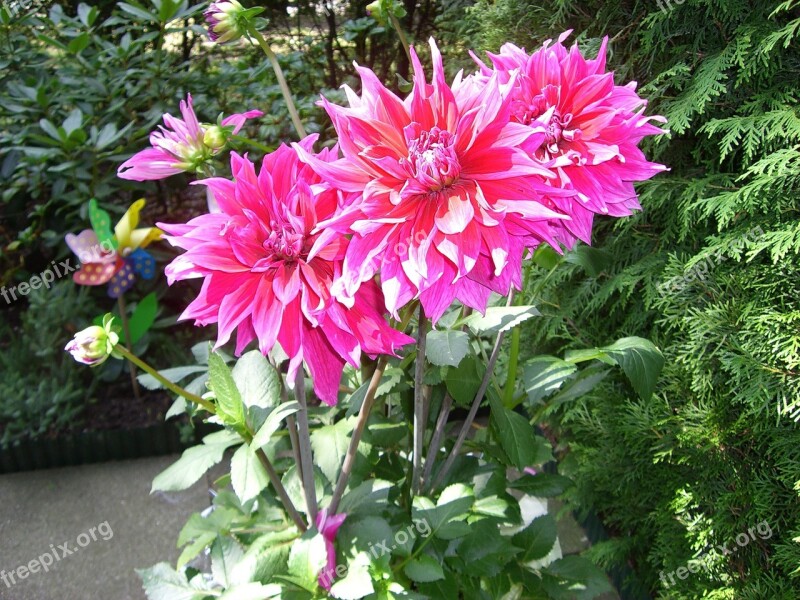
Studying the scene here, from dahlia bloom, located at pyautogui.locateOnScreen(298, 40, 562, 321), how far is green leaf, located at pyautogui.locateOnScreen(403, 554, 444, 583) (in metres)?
0.51

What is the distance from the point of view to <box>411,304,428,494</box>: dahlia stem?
0.77m

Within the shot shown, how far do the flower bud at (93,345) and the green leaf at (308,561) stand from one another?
0.36m

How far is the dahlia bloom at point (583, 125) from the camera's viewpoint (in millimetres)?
683

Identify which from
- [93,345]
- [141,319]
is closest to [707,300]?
[93,345]

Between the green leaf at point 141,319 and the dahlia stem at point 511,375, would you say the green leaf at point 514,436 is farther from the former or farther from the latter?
the green leaf at point 141,319

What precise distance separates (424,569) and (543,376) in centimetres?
33

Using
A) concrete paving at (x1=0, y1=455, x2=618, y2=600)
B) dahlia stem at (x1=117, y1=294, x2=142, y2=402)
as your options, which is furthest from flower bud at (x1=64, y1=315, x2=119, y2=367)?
dahlia stem at (x1=117, y1=294, x2=142, y2=402)

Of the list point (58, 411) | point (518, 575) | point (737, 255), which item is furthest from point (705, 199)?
point (58, 411)

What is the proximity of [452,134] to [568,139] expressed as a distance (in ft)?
0.60

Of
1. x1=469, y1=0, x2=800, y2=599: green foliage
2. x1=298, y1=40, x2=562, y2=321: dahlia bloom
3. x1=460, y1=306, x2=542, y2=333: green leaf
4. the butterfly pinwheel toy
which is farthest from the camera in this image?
the butterfly pinwheel toy

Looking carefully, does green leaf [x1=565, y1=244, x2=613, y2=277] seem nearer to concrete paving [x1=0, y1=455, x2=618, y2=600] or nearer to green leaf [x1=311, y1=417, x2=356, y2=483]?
green leaf [x1=311, y1=417, x2=356, y2=483]

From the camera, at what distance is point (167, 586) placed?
1.11m

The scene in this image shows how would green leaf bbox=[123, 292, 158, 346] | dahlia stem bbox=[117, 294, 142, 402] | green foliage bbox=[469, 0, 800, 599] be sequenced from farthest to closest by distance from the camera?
green leaf bbox=[123, 292, 158, 346], dahlia stem bbox=[117, 294, 142, 402], green foliage bbox=[469, 0, 800, 599]

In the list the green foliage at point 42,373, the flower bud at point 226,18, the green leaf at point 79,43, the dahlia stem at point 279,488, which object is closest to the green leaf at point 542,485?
the dahlia stem at point 279,488
